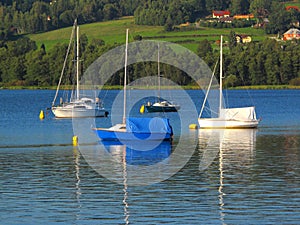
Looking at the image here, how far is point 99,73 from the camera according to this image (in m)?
177

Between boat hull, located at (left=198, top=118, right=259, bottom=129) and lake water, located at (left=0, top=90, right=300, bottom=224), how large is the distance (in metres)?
7.98

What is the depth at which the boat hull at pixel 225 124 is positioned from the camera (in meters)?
66.6

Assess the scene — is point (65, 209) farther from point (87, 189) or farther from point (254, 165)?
point (254, 165)

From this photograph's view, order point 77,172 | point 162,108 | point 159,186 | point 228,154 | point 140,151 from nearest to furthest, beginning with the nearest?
point 159,186, point 77,172, point 228,154, point 140,151, point 162,108

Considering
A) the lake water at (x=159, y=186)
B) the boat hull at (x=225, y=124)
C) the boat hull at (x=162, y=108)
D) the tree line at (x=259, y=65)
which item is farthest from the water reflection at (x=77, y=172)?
the tree line at (x=259, y=65)

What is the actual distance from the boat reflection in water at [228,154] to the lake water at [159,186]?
44 millimetres

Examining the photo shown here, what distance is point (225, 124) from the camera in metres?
66.6

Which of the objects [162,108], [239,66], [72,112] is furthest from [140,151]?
[239,66]

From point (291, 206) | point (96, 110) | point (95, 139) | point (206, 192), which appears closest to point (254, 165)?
point (206, 192)

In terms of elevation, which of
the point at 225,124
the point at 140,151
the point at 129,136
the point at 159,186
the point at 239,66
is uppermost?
the point at 239,66

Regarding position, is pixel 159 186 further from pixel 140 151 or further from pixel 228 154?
pixel 140 151

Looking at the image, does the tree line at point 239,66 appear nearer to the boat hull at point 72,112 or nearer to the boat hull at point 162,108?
the boat hull at point 162,108

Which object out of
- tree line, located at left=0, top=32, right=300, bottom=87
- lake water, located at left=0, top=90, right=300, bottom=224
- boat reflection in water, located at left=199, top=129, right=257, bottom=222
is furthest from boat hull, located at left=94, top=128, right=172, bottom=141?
tree line, located at left=0, top=32, right=300, bottom=87

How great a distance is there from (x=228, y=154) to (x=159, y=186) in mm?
12925
